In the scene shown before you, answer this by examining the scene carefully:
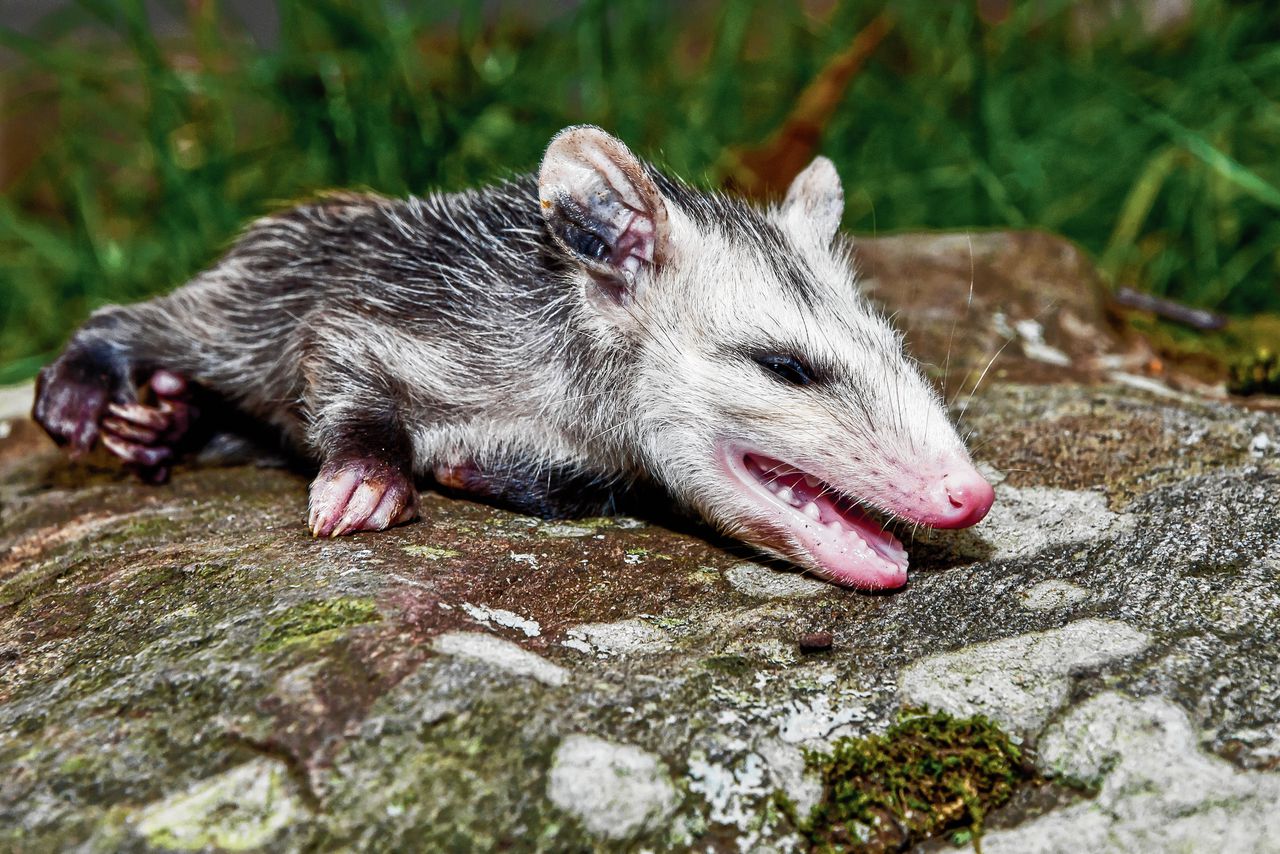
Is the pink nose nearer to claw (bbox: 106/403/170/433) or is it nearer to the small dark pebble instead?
the small dark pebble

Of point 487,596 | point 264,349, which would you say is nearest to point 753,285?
point 487,596

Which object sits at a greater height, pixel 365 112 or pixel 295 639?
pixel 365 112

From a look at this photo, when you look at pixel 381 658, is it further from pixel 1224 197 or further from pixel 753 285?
pixel 1224 197

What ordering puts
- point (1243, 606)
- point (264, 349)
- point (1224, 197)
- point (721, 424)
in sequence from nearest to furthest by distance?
1. point (1243, 606)
2. point (721, 424)
3. point (264, 349)
4. point (1224, 197)

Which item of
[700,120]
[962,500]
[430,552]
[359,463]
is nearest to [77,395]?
[359,463]

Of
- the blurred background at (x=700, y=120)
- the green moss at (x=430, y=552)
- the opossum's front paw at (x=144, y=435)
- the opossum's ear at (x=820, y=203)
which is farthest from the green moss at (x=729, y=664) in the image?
the blurred background at (x=700, y=120)

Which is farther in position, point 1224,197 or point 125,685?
point 1224,197

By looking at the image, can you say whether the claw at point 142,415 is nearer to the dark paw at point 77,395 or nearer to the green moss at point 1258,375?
the dark paw at point 77,395
